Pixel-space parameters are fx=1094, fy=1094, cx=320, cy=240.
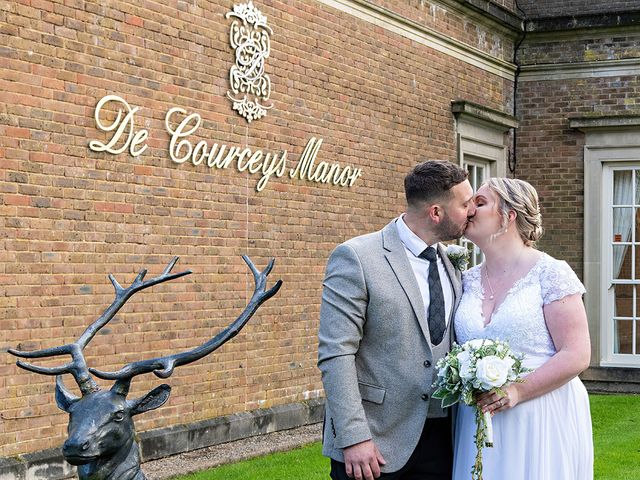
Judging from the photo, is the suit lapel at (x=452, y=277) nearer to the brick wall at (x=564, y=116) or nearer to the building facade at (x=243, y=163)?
the building facade at (x=243, y=163)

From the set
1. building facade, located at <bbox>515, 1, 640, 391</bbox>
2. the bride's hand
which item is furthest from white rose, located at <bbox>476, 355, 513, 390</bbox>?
building facade, located at <bbox>515, 1, 640, 391</bbox>

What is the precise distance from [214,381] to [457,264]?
4.97 meters

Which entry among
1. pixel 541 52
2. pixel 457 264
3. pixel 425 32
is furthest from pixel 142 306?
pixel 541 52

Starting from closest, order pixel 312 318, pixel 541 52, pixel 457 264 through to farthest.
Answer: pixel 457 264 < pixel 312 318 < pixel 541 52

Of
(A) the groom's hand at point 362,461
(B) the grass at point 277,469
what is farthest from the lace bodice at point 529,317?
(B) the grass at point 277,469

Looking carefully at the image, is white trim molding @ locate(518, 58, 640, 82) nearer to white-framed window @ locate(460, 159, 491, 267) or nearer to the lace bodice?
white-framed window @ locate(460, 159, 491, 267)

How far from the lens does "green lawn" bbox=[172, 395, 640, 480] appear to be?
8.23 metres

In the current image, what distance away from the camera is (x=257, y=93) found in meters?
10.0

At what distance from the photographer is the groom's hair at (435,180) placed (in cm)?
448

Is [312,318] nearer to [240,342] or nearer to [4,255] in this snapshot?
[240,342]

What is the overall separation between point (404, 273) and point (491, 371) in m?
0.57

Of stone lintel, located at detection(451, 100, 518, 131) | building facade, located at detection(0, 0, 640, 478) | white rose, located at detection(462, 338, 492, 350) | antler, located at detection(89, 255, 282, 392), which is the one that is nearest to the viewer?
antler, located at detection(89, 255, 282, 392)

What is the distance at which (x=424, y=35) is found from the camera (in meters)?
13.1

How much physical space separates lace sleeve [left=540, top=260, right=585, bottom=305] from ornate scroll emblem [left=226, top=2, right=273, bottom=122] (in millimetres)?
5483
